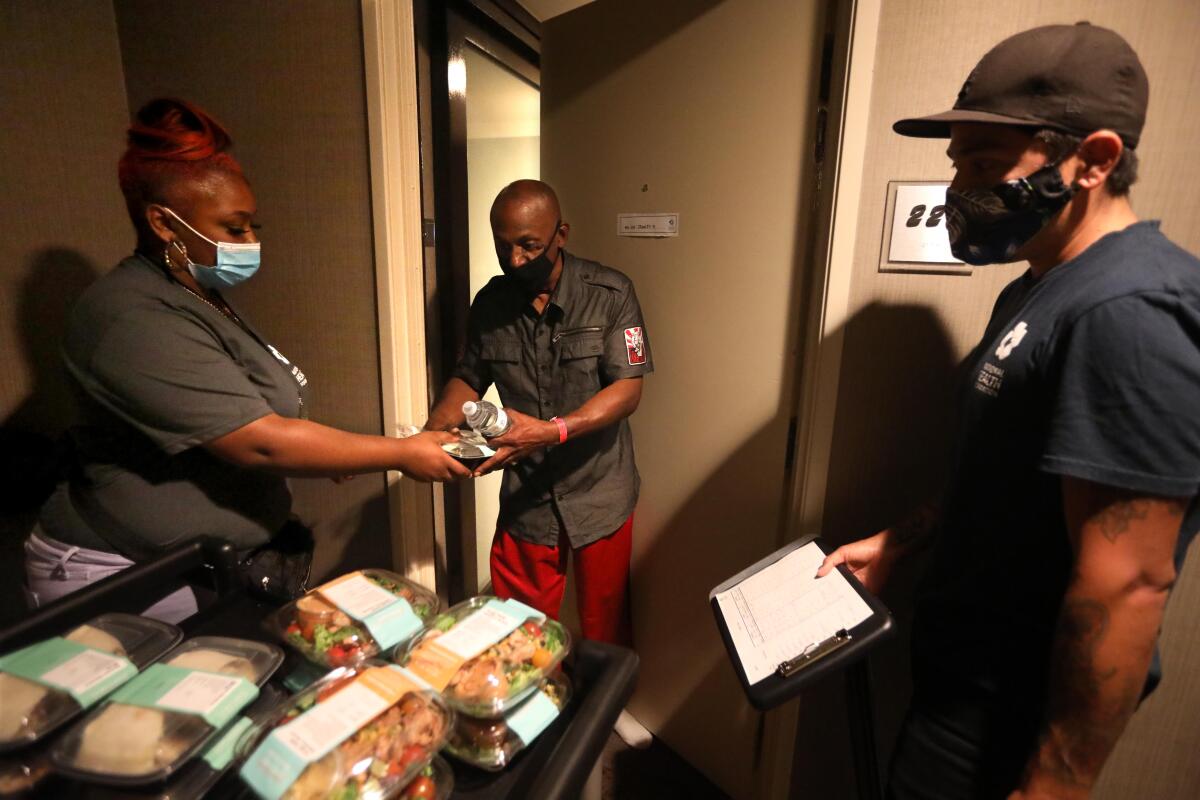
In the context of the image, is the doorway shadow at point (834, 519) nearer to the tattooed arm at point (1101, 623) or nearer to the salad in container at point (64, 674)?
the tattooed arm at point (1101, 623)

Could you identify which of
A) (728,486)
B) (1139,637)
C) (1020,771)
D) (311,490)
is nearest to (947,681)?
(1020,771)

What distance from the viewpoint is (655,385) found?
1571 millimetres

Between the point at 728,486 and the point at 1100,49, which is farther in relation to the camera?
the point at 728,486

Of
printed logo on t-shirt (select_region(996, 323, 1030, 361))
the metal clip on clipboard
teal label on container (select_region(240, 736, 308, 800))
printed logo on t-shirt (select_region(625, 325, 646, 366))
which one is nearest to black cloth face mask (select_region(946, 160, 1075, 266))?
printed logo on t-shirt (select_region(996, 323, 1030, 361))

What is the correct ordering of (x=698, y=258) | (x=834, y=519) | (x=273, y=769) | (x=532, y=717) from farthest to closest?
(x=698, y=258) → (x=834, y=519) → (x=532, y=717) → (x=273, y=769)

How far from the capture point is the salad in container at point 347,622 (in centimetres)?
62

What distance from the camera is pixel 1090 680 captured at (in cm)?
62

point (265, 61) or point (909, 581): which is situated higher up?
point (265, 61)

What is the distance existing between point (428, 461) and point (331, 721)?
2.03ft

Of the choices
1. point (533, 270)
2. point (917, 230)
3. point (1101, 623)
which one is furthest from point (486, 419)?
point (1101, 623)

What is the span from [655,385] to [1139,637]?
1.10m

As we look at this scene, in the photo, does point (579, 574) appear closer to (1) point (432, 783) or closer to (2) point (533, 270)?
(2) point (533, 270)

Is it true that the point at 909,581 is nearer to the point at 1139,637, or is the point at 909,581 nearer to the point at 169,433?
the point at 1139,637

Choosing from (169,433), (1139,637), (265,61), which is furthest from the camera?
(265,61)
